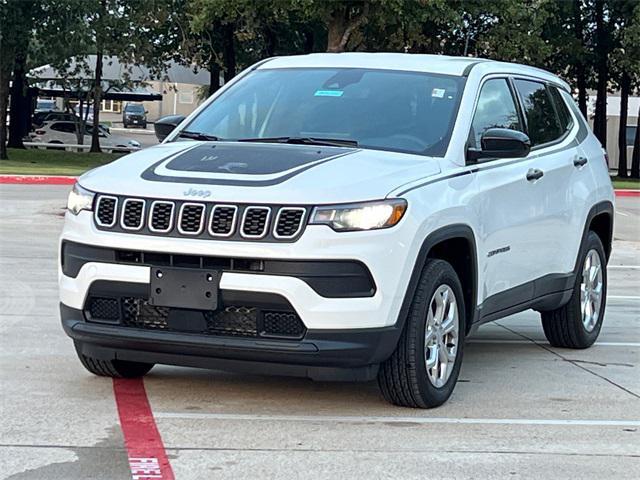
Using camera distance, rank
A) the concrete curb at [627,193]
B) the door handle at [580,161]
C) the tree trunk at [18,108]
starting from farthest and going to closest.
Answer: the tree trunk at [18,108], the concrete curb at [627,193], the door handle at [580,161]

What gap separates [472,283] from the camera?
267 inches

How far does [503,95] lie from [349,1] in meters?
27.8

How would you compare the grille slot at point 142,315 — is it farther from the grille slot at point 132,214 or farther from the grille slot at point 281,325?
the grille slot at point 281,325

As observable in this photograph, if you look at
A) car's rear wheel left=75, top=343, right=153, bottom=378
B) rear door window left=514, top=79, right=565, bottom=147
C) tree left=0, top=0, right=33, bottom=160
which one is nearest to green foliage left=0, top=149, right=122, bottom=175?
tree left=0, top=0, right=33, bottom=160

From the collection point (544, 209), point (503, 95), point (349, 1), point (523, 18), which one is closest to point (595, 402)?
point (544, 209)

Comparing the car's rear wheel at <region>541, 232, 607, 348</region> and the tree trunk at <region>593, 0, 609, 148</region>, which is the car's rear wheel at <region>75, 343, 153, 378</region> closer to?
the car's rear wheel at <region>541, 232, 607, 348</region>

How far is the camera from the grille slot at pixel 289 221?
5699 millimetres

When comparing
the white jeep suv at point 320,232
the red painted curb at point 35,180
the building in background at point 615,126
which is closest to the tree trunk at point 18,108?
the red painted curb at point 35,180

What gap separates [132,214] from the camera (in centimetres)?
596

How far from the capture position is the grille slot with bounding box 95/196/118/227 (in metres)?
6.03

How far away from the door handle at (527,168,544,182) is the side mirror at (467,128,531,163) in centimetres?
59

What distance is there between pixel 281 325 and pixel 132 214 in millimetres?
925

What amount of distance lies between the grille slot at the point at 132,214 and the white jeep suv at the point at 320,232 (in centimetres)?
1

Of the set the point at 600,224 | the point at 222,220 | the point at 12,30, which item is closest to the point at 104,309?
the point at 222,220
